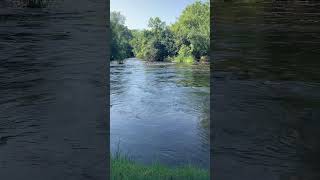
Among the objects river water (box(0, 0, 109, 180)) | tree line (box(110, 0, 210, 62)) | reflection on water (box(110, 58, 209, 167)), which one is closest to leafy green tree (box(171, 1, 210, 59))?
tree line (box(110, 0, 210, 62))

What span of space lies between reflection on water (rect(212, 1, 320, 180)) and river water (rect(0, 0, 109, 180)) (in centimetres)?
34

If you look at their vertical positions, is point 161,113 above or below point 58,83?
Answer: below

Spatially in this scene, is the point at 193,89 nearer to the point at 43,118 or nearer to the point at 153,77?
the point at 153,77

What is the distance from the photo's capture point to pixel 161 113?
2309cm

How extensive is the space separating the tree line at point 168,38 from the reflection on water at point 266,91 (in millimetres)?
34093

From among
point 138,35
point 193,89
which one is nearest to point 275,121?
point 193,89

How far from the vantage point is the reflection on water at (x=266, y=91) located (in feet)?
3.78

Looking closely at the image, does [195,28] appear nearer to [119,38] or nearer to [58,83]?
[119,38]

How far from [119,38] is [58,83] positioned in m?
38.1

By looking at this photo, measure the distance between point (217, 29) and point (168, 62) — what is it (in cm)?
3676

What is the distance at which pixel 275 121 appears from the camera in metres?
1.15

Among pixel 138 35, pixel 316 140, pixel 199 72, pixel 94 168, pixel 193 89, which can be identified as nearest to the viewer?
pixel 316 140

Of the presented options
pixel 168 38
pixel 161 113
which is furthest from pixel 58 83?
pixel 168 38

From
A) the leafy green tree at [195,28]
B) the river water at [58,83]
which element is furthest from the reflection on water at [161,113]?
the river water at [58,83]
